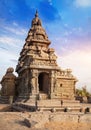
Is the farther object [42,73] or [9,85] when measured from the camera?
[9,85]

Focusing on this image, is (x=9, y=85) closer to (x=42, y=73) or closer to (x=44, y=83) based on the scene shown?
(x=42, y=73)

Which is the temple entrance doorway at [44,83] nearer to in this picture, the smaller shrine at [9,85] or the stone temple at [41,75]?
the stone temple at [41,75]

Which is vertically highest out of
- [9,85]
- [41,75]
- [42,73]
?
[42,73]

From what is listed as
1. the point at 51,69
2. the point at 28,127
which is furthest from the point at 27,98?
the point at 28,127

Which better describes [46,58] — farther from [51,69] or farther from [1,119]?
[1,119]

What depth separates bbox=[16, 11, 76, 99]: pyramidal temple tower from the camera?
23969 mm

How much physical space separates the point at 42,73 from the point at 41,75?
862 millimetres

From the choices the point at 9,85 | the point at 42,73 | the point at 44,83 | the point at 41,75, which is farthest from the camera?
the point at 9,85

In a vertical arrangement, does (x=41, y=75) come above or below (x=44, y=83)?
above

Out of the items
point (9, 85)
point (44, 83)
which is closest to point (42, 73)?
point (44, 83)

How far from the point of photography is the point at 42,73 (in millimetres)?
27188

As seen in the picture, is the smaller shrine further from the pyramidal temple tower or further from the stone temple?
the pyramidal temple tower

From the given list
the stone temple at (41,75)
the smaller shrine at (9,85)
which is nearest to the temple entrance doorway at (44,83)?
the stone temple at (41,75)

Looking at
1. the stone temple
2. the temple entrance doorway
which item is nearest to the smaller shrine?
the stone temple
